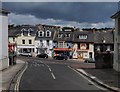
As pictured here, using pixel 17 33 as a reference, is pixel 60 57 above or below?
Result: below

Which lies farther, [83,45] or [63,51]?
[63,51]

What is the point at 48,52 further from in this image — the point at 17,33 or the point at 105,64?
the point at 105,64

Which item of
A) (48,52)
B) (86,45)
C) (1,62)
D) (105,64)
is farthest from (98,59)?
(48,52)

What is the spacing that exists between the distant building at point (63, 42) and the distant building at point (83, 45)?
1484 millimetres

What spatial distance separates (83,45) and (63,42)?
606 cm

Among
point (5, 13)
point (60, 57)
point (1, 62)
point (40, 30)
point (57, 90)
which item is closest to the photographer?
point (57, 90)

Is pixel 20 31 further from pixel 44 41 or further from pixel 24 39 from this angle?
pixel 44 41

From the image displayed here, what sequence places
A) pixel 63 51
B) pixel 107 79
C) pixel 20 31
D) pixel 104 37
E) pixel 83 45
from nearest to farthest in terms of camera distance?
1. pixel 107 79
2. pixel 104 37
3. pixel 83 45
4. pixel 63 51
5. pixel 20 31

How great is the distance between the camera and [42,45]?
336ft

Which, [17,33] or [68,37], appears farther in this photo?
[17,33]

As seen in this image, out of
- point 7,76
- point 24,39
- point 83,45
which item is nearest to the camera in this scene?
point 7,76

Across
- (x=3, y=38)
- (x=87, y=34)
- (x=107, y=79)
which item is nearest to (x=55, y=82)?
(x=107, y=79)

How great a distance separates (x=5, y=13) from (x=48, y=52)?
55913mm

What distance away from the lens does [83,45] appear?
9675cm
